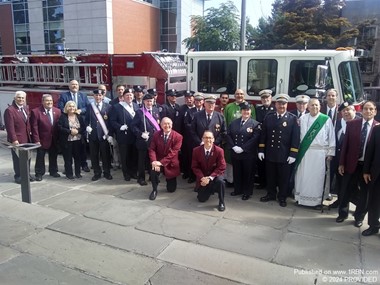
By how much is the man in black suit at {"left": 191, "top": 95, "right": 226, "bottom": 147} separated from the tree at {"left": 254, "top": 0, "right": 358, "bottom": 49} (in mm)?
14680

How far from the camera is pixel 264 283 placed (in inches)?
→ 144

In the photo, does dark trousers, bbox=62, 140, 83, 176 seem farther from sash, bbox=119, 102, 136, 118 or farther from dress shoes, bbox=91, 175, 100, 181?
sash, bbox=119, 102, 136, 118

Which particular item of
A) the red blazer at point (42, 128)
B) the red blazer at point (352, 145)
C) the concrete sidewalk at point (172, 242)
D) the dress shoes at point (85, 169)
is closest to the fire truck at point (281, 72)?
the red blazer at point (352, 145)

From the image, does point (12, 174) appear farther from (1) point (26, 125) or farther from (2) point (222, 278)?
(2) point (222, 278)

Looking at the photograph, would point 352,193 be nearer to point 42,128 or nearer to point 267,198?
point 267,198

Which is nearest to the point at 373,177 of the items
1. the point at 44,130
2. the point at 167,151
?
the point at 167,151

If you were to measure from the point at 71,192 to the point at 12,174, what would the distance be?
2.00 metres

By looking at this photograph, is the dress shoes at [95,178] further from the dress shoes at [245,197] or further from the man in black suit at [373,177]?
the man in black suit at [373,177]

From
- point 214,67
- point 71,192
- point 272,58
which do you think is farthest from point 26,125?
point 272,58

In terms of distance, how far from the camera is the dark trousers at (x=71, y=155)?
7.15 metres

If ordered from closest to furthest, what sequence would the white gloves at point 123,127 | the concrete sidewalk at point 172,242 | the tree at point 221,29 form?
the concrete sidewalk at point 172,242
the white gloves at point 123,127
the tree at point 221,29

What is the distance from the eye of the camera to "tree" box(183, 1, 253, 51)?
1664cm

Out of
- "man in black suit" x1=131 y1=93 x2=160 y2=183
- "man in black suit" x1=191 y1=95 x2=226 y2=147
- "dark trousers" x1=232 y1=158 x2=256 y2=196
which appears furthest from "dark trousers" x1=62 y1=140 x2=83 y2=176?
"dark trousers" x1=232 y1=158 x2=256 y2=196

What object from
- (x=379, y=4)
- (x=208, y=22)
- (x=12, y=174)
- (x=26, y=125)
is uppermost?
(x=379, y=4)
